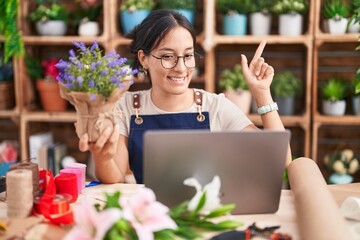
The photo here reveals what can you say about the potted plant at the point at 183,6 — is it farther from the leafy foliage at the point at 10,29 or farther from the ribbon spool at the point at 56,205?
the ribbon spool at the point at 56,205

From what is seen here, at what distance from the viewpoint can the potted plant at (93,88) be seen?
51.4 inches

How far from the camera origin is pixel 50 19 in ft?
11.3

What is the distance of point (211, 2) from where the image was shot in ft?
10.7

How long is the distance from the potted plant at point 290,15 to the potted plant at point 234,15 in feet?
0.67

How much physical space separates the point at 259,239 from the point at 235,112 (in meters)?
0.95

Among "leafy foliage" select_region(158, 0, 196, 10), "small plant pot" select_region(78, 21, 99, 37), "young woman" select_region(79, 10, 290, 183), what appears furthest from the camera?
"small plant pot" select_region(78, 21, 99, 37)

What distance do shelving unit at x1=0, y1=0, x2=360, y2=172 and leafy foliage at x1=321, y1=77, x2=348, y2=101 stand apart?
0.07m

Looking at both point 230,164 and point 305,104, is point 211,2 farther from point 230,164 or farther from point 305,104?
point 230,164

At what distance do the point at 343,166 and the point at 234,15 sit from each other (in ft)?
4.16

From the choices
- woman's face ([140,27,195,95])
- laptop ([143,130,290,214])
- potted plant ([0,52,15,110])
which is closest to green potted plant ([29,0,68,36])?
potted plant ([0,52,15,110])

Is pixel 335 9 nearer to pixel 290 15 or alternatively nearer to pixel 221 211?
pixel 290 15

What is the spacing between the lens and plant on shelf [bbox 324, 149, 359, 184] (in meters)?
3.31

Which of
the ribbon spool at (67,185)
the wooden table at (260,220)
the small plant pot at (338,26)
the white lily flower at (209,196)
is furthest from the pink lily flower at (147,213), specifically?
the small plant pot at (338,26)

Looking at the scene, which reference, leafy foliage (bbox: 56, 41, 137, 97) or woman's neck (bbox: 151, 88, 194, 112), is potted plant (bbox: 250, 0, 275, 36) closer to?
woman's neck (bbox: 151, 88, 194, 112)
